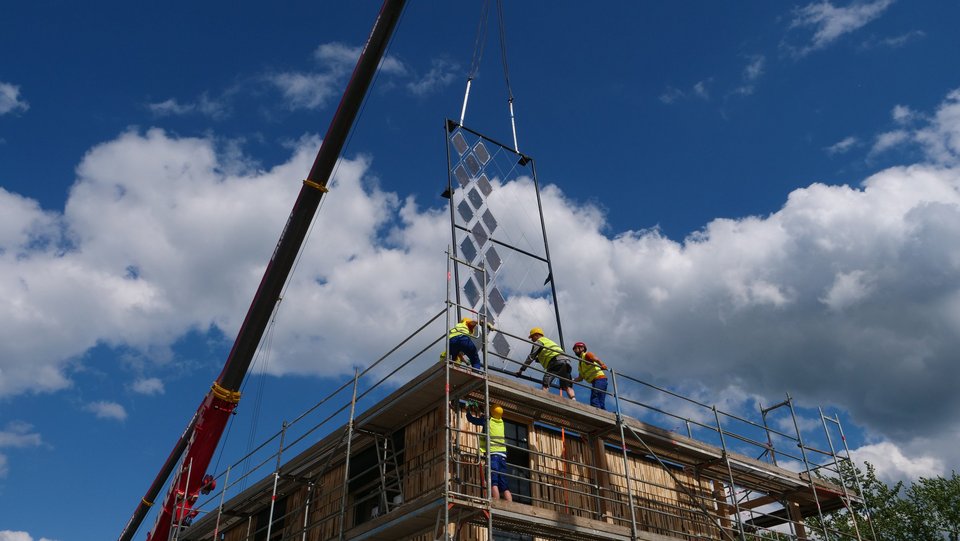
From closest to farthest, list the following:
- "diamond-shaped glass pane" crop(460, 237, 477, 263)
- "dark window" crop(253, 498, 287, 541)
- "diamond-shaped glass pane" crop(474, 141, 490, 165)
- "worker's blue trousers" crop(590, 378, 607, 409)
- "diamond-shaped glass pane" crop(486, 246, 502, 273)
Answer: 1. "worker's blue trousers" crop(590, 378, 607, 409)
2. "dark window" crop(253, 498, 287, 541)
3. "diamond-shaped glass pane" crop(460, 237, 477, 263)
4. "diamond-shaped glass pane" crop(486, 246, 502, 273)
5. "diamond-shaped glass pane" crop(474, 141, 490, 165)

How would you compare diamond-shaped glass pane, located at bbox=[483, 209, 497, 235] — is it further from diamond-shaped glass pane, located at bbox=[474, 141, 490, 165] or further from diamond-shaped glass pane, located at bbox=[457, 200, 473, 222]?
→ diamond-shaped glass pane, located at bbox=[474, 141, 490, 165]

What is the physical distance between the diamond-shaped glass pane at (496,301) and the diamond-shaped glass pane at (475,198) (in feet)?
8.91

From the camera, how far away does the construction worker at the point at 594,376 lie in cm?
1470

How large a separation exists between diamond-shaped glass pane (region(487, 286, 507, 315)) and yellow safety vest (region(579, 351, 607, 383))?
269 cm

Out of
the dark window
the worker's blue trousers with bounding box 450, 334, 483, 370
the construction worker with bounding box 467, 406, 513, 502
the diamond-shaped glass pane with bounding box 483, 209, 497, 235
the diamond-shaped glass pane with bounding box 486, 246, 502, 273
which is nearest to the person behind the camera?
the construction worker with bounding box 467, 406, 513, 502

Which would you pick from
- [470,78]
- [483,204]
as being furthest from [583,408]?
[470,78]

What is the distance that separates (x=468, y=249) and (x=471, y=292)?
229 cm

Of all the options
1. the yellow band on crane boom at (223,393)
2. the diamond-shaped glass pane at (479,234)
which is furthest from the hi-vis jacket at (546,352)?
the yellow band on crane boom at (223,393)

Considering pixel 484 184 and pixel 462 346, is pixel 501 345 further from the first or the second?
pixel 484 184

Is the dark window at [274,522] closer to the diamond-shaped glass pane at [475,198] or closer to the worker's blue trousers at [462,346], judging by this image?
the worker's blue trousers at [462,346]

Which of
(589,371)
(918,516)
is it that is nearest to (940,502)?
(918,516)

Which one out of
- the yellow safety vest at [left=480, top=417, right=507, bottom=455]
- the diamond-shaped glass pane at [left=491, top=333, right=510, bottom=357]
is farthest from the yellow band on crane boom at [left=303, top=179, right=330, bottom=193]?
the yellow safety vest at [left=480, top=417, right=507, bottom=455]

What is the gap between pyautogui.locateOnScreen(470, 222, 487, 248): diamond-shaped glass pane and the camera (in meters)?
18.9

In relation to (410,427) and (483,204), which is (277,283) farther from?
(410,427)
